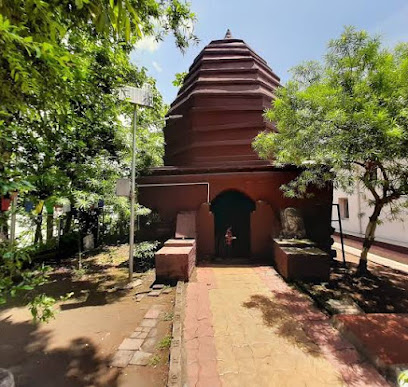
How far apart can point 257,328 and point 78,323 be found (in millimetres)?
3186

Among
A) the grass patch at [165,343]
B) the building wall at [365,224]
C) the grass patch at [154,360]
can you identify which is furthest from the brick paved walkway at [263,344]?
the building wall at [365,224]

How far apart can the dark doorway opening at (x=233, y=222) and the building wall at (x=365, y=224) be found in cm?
A: 412

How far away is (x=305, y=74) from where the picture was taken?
6141mm

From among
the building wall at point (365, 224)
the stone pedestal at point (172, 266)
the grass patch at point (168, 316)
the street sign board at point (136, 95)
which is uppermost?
the street sign board at point (136, 95)

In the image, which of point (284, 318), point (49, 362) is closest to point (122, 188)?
point (49, 362)

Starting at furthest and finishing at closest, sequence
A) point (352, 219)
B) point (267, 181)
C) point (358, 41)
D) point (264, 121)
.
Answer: point (352, 219)
point (264, 121)
point (267, 181)
point (358, 41)

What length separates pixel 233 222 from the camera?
992cm

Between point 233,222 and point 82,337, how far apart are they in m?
6.70

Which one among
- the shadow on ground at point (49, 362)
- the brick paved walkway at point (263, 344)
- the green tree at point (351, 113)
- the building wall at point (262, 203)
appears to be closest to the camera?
the brick paved walkway at point (263, 344)

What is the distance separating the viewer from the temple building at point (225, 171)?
825 centimetres

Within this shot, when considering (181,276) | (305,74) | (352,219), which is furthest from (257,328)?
(352,219)

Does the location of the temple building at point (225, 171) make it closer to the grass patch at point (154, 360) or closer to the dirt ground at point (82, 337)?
the dirt ground at point (82, 337)

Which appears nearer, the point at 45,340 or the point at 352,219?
the point at 45,340

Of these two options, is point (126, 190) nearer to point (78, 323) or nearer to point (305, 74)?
point (78, 323)
